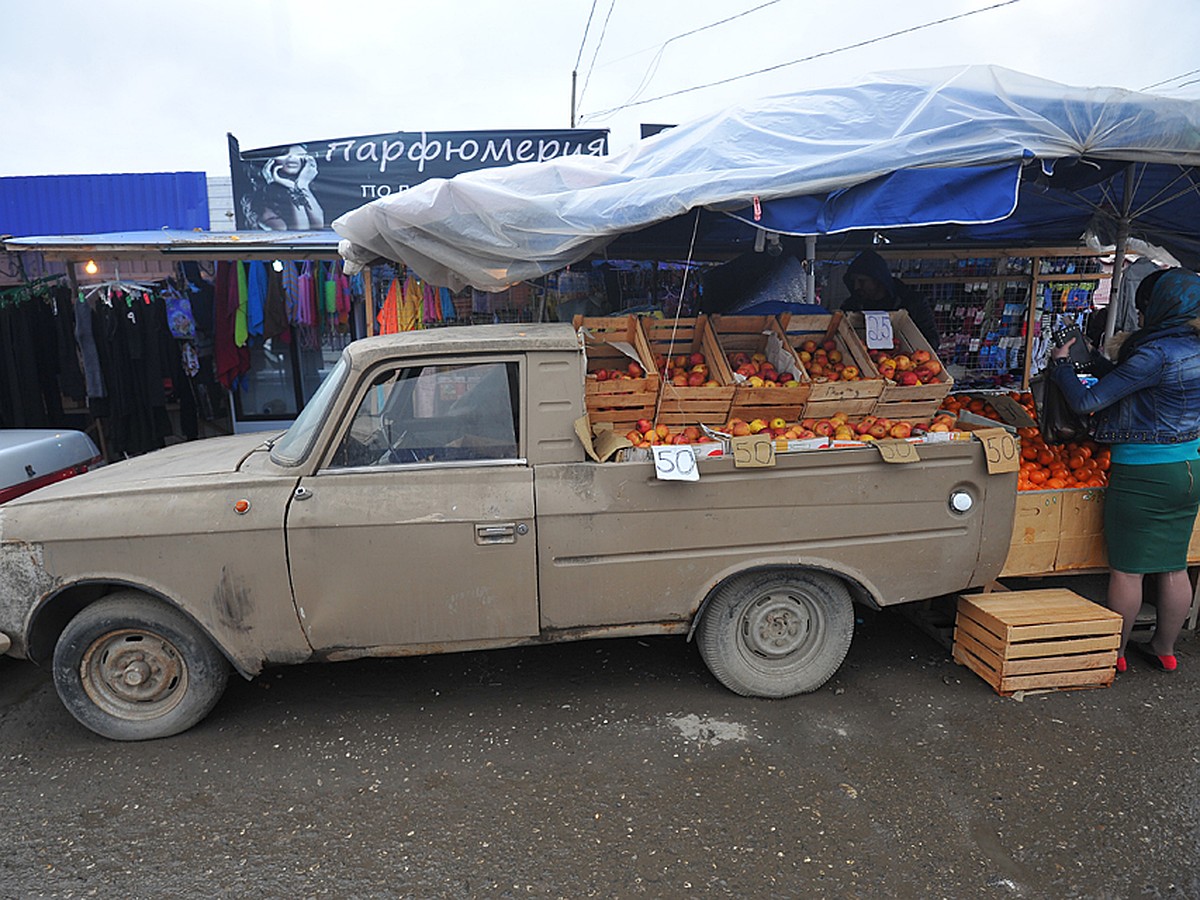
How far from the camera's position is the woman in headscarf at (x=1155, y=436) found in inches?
151

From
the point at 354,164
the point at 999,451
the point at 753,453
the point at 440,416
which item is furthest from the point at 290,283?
the point at 999,451

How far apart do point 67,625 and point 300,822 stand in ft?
5.14

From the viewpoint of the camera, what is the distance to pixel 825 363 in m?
4.45

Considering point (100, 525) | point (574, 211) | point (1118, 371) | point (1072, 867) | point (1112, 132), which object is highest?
point (1112, 132)

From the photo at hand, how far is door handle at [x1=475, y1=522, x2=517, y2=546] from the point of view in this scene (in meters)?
3.41

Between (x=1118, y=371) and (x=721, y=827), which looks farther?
(x=1118, y=371)

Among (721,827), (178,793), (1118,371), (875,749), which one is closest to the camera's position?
(721,827)

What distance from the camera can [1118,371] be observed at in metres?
3.89

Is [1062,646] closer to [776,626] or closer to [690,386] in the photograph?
[776,626]

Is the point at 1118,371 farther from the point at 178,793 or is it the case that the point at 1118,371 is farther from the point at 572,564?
the point at 178,793

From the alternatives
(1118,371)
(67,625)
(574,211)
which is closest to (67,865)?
(67,625)

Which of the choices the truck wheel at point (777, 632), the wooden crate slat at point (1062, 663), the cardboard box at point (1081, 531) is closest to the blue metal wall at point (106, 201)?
the truck wheel at point (777, 632)

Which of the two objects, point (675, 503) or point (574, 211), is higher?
point (574, 211)

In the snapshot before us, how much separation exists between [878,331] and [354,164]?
783cm
